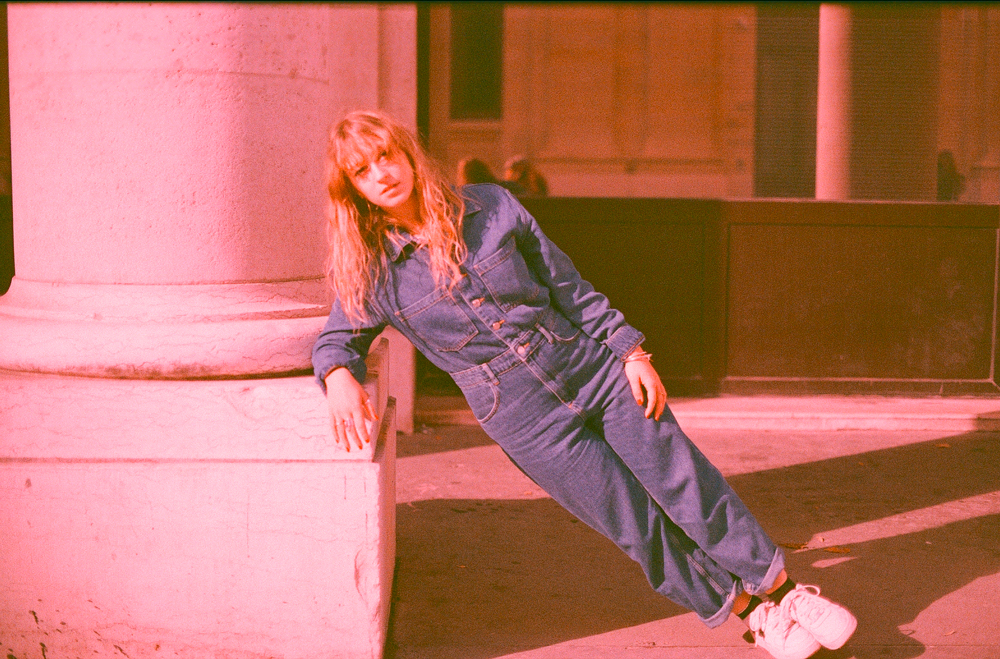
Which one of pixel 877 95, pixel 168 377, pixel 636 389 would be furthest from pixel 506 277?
pixel 877 95

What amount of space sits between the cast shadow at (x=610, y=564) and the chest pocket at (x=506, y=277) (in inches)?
45.2

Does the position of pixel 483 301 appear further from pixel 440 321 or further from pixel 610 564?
pixel 610 564

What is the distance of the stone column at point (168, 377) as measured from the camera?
9.97 feet

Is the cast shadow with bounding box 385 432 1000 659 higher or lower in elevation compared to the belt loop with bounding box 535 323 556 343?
lower

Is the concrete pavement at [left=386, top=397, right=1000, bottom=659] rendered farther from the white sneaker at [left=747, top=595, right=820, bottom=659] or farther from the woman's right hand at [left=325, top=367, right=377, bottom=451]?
the woman's right hand at [left=325, top=367, right=377, bottom=451]

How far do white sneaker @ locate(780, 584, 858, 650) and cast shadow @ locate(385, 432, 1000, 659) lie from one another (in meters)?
0.16

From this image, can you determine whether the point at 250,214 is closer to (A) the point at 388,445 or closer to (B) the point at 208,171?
(B) the point at 208,171

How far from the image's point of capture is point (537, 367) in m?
3.02

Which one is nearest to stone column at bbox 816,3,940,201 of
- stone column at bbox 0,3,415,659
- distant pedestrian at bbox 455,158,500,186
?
distant pedestrian at bbox 455,158,500,186

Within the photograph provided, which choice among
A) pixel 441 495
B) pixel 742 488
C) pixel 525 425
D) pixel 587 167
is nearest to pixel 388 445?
pixel 525 425

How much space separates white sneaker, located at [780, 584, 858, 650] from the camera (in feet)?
9.96

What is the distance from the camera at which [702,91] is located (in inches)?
758

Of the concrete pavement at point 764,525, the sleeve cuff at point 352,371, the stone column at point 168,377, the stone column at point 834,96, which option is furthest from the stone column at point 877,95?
the stone column at point 168,377

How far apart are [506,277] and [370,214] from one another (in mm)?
456
